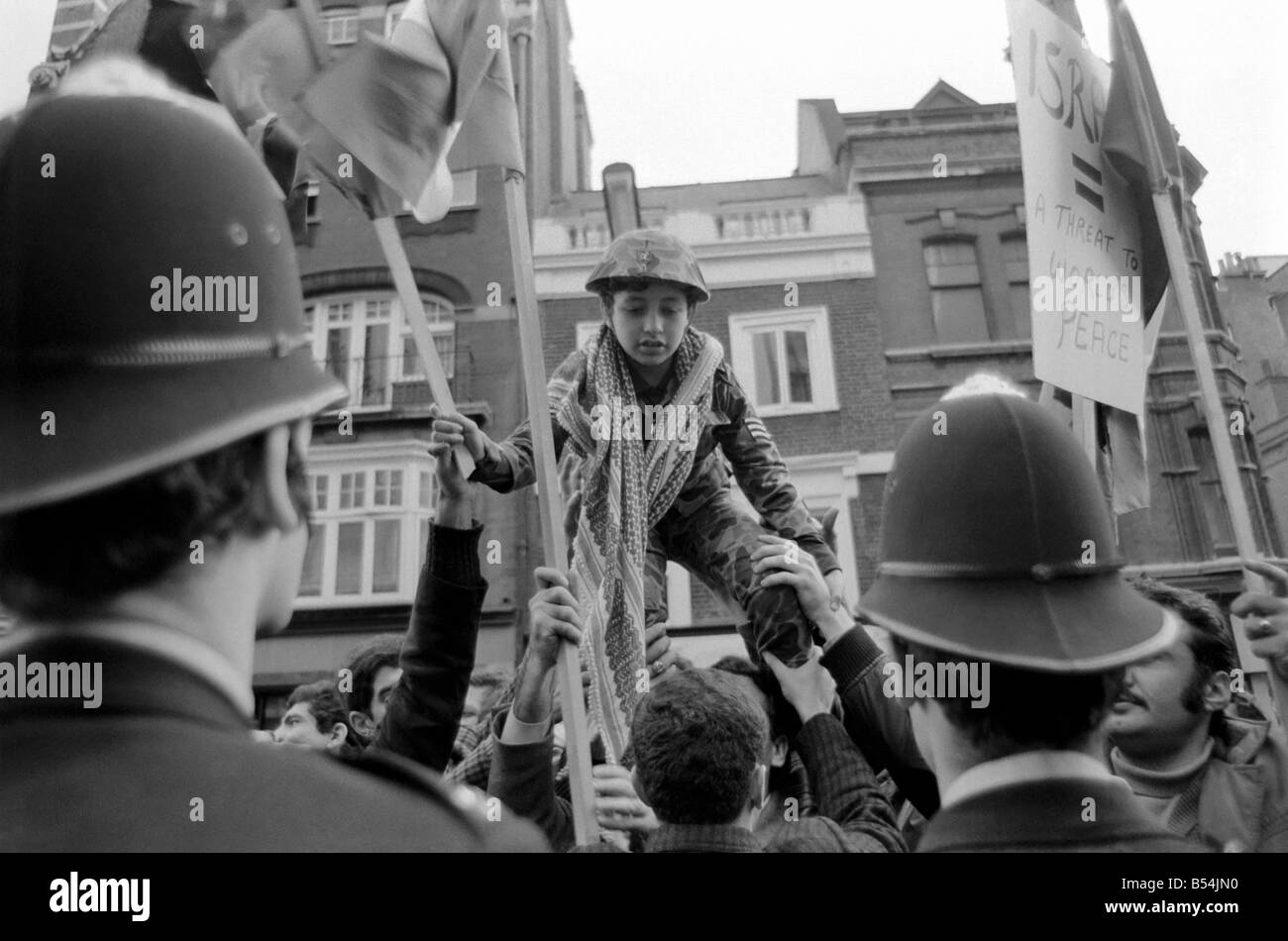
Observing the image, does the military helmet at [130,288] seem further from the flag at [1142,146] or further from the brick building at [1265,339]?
the brick building at [1265,339]

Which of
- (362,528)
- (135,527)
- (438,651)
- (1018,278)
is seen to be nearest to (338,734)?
(362,528)

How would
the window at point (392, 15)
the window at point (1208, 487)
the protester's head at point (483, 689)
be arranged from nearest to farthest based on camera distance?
the window at point (392, 15), the protester's head at point (483, 689), the window at point (1208, 487)

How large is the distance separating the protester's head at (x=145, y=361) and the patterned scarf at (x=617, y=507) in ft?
3.24

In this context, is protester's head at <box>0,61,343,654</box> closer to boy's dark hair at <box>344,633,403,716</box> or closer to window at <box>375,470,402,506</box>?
window at <box>375,470,402,506</box>

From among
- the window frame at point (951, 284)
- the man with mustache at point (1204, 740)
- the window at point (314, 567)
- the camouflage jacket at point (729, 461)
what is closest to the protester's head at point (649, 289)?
the camouflage jacket at point (729, 461)

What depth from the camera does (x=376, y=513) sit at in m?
2.45

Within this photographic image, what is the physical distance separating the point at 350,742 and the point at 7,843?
110 cm

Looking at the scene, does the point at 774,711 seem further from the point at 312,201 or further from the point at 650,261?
the point at 312,201

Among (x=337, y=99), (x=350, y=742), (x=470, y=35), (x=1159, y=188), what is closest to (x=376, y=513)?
(x=350, y=742)

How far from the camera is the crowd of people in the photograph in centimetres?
125

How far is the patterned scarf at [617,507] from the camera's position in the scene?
7.43 ft

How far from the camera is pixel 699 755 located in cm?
163

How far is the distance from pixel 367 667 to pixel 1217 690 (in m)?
1.81

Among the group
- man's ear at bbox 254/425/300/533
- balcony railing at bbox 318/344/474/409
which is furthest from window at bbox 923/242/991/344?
man's ear at bbox 254/425/300/533
